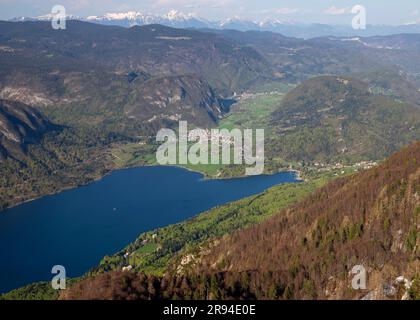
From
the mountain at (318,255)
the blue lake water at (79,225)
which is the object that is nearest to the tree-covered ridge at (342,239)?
the mountain at (318,255)

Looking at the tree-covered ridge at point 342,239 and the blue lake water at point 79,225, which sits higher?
the tree-covered ridge at point 342,239

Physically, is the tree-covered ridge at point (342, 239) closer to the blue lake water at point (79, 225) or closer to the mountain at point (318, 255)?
the mountain at point (318, 255)

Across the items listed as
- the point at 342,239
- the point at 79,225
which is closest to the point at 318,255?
the point at 342,239

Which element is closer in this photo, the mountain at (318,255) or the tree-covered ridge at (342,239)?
the mountain at (318,255)

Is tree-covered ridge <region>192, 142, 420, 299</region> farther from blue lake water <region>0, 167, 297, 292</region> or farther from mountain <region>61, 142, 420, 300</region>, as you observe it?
blue lake water <region>0, 167, 297, 292</region>

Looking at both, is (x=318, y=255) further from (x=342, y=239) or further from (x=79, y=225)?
(x=79, y=225)
